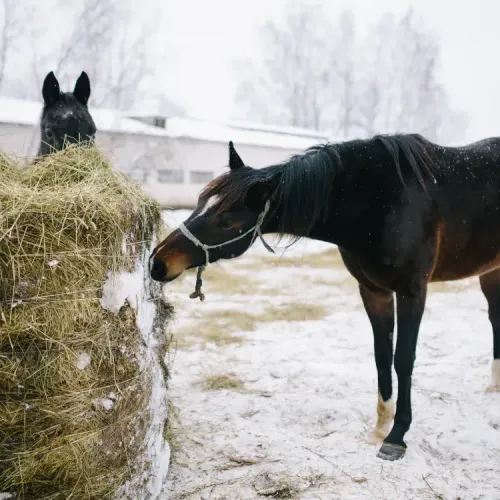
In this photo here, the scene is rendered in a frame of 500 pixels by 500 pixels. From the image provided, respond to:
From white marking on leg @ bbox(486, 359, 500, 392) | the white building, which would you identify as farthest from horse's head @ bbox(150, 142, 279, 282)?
the white building

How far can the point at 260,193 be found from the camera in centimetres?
275

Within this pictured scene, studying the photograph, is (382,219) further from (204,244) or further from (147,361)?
(147,361)

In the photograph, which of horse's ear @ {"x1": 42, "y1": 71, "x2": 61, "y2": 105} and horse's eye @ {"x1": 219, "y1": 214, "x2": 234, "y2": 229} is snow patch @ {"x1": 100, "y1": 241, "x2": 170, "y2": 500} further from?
horse's ear @ {"x1": 42, "y1": 71, "x2": 61, "y2": 105}

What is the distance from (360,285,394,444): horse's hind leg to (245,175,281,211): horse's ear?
1027 mm

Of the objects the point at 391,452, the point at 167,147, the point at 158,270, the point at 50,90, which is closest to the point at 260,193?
the point at 158,270

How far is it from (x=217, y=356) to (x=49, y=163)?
286 cm

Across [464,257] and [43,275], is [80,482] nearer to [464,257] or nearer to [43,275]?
[43,275]

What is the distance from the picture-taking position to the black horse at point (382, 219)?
2764 mm

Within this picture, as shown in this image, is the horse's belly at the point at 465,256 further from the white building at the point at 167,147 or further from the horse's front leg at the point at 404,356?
the white building at the point at 167,147

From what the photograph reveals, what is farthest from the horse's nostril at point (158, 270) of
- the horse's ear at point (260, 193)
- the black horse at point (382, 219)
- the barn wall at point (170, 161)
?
the barn wall at point (170, 161)

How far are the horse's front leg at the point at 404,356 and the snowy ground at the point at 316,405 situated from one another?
0.31 feet

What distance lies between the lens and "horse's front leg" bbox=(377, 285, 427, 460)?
9.97 ft

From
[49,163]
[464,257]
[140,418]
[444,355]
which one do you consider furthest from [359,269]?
[444,355]

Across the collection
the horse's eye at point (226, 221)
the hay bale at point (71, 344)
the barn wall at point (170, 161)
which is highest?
the horse's eye at point (226, 221)
